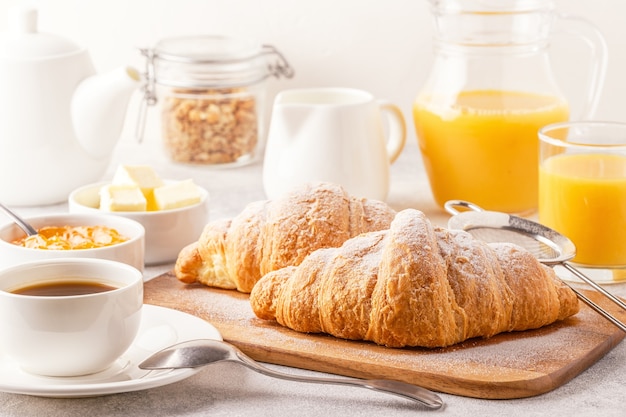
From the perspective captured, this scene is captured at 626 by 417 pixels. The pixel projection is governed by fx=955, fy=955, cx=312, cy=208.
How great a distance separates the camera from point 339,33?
7.32 feet

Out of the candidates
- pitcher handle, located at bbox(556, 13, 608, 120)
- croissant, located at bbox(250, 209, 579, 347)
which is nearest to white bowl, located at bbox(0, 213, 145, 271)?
croissant, located at bbox(250, 209, 579, 347)

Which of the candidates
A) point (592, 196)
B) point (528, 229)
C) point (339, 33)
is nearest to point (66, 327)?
point (528, 229)

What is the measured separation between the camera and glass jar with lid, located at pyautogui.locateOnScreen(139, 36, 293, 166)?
2.01 meters

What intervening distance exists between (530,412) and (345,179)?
2.52ft

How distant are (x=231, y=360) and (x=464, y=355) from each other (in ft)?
0.85

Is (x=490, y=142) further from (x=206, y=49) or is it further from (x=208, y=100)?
(x=206, y=49)

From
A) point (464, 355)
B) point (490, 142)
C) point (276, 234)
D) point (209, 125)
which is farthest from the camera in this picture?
point (209, 125)

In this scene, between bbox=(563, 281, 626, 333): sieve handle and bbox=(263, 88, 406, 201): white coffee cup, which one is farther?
bbox=(263, 88, 406, 201): white coffee cup

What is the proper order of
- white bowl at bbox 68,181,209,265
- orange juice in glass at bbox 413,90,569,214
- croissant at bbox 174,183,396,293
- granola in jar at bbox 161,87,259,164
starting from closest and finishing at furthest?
1. croissant at bbox 174,183,396,293
2. white bowl at bbox 68,181,209,265
3. orange juice in glass at bbox 413,90,569,214
4. granola in jar at bbox 161,87,259,164

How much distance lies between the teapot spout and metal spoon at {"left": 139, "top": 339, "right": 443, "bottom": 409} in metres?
0.89

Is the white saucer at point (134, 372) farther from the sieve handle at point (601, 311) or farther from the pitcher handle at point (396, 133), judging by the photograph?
the pitcher handle at point (396, 133)

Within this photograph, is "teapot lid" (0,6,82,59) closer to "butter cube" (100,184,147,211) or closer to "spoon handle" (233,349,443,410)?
"butter cube" (100,184,147,211)

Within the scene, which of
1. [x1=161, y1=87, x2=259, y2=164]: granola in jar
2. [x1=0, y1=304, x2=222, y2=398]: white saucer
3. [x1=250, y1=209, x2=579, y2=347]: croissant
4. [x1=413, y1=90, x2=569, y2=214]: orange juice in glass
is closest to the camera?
[x1=0, y1=304, x2=222, y2=398]: white saucer

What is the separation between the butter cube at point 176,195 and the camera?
58.7 inches
